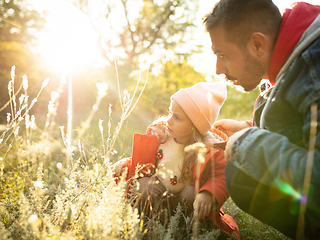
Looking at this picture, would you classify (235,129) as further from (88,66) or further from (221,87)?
(88,66)

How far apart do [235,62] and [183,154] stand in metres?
1.19

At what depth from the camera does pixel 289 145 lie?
46.3 inches

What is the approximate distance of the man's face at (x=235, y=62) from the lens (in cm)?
175

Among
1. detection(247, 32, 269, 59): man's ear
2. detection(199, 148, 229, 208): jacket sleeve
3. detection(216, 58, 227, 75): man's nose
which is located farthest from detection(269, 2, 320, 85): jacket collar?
detection(199, 148, 229, 208): jacket sleeve

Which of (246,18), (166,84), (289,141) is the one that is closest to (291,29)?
(246,18)

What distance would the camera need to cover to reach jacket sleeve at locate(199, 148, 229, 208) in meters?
1.97

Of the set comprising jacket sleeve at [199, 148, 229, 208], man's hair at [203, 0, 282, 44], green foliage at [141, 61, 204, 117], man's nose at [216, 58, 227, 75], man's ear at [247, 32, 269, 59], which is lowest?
green foliage at [141, 61, 204, 117]

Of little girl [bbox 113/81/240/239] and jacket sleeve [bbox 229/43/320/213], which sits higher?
jacket sleeve [bbox 229/43/320/213]

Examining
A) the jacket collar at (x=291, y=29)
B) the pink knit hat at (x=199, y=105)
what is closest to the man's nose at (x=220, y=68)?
the jacket collar at (x=291, y=29)

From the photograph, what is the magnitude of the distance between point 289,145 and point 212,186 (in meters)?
0.95

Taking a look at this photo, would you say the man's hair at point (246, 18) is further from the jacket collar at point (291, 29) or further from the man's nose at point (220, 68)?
the man's nose at point (220, 68)

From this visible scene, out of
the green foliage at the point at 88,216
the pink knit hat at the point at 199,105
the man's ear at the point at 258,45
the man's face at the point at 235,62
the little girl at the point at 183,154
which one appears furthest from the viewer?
the pink knit hat at the point at 199,105

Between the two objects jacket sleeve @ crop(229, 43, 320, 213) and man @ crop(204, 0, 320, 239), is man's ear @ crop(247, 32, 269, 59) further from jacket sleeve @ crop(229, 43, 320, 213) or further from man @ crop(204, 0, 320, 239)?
jacket sleeve @ crop(229, 43, 320, 213)

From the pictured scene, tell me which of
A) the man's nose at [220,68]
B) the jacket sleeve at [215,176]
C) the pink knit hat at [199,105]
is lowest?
the jacket sleeve at [215,176]
